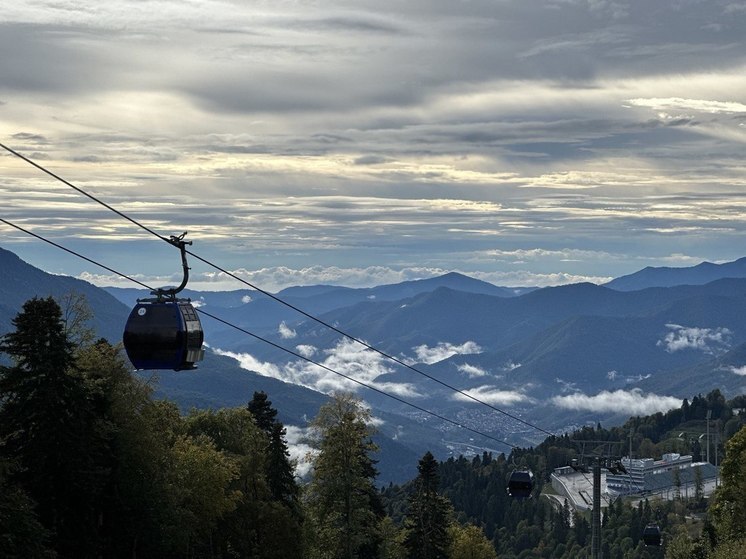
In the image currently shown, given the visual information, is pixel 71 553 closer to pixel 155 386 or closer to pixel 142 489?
pixel 142 489

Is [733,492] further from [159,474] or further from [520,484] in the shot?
[159,474]

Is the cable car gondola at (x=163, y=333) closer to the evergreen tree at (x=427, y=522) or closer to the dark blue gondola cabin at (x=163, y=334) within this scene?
the dark blue gondola cabin at (x=163, y=334)

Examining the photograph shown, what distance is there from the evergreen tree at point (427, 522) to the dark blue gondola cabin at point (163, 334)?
204 feet

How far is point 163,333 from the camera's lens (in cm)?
3011

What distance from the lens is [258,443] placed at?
77000 millimetres

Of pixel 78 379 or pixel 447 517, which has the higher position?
pixel 78 379

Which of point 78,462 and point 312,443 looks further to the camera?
point 312,443

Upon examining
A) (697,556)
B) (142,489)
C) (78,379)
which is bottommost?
(697,556)

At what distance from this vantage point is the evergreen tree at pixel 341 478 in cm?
7538

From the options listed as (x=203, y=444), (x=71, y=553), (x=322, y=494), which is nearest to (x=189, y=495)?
(x=203, y=444)

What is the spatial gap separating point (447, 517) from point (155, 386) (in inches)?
1441

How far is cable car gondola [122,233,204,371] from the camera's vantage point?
3009cm

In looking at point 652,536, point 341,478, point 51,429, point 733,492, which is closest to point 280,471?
point 341,478

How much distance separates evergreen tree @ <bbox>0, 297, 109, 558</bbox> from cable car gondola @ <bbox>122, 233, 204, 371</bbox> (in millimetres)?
23841
